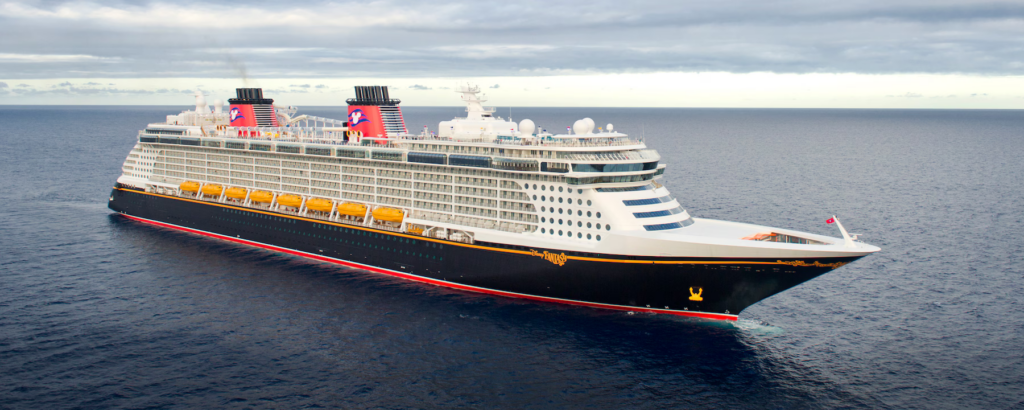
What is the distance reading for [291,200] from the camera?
54000 millimetres

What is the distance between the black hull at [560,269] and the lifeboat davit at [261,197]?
1426 millimetres

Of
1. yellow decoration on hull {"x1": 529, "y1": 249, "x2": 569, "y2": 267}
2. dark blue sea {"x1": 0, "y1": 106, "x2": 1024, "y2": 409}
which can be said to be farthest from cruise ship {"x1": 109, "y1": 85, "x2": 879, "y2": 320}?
dark blue sea {"x1": 0, "y1": 106, "x2": 1024, "y2": 409}

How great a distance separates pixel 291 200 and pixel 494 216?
1911 centimetres

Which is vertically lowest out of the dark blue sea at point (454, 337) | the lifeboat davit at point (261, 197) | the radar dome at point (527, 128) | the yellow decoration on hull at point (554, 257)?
the dark blue sea at point (454, 337)

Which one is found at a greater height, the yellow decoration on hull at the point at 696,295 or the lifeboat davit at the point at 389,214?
the lifeboat davit at the point at 389,214

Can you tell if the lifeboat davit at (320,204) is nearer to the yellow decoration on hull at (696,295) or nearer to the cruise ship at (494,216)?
the cruise ship at (494,216)

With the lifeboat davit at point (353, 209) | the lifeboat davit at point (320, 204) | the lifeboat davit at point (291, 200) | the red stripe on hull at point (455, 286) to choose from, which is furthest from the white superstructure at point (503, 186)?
the red stripe on hull at point (455, 286)

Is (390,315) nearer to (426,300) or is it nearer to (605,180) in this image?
(426,300)

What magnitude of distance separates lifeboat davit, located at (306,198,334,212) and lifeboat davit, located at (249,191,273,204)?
16.1ft

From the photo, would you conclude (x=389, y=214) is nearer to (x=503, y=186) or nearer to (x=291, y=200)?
(x=503, y=186)

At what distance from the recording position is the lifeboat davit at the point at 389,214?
47.4m

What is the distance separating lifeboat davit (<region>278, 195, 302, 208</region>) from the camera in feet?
177

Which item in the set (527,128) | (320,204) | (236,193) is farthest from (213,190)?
(527,128)

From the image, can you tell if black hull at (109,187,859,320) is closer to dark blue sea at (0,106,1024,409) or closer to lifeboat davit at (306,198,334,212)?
lifeboat davit at (306,198,334,212)
